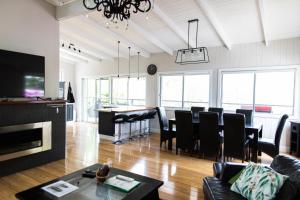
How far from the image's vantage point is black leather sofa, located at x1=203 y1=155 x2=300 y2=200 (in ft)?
5.28

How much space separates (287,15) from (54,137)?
17.5ft

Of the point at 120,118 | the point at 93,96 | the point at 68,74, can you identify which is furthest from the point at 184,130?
the point at 68,74

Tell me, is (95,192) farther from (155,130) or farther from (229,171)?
(155,130)

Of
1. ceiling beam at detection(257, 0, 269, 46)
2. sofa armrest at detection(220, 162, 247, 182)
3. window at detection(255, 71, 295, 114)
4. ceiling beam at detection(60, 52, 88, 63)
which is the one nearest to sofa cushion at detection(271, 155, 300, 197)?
sofa armrest at detection(220, 162, 247, 182)

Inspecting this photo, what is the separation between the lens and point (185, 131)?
175 inches

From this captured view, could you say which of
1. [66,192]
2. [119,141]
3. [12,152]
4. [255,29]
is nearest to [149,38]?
[255,29]

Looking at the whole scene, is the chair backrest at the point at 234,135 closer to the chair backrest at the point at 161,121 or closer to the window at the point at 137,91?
the chair backrest at the point at 161,121

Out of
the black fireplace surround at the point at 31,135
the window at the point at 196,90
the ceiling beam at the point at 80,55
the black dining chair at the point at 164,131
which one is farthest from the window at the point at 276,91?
the ceiling beam at the point at 80,55

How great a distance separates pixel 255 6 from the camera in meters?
3.85

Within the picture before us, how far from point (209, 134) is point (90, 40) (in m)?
4.74

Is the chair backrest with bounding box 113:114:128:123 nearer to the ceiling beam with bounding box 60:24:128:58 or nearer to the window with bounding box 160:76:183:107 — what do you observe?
the window with bounding box 160:76:183:107

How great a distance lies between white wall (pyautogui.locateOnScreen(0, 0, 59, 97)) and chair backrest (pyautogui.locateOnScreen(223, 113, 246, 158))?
3.60m

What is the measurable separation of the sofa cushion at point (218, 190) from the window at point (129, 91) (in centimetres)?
561

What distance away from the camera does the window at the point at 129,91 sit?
7.73m
